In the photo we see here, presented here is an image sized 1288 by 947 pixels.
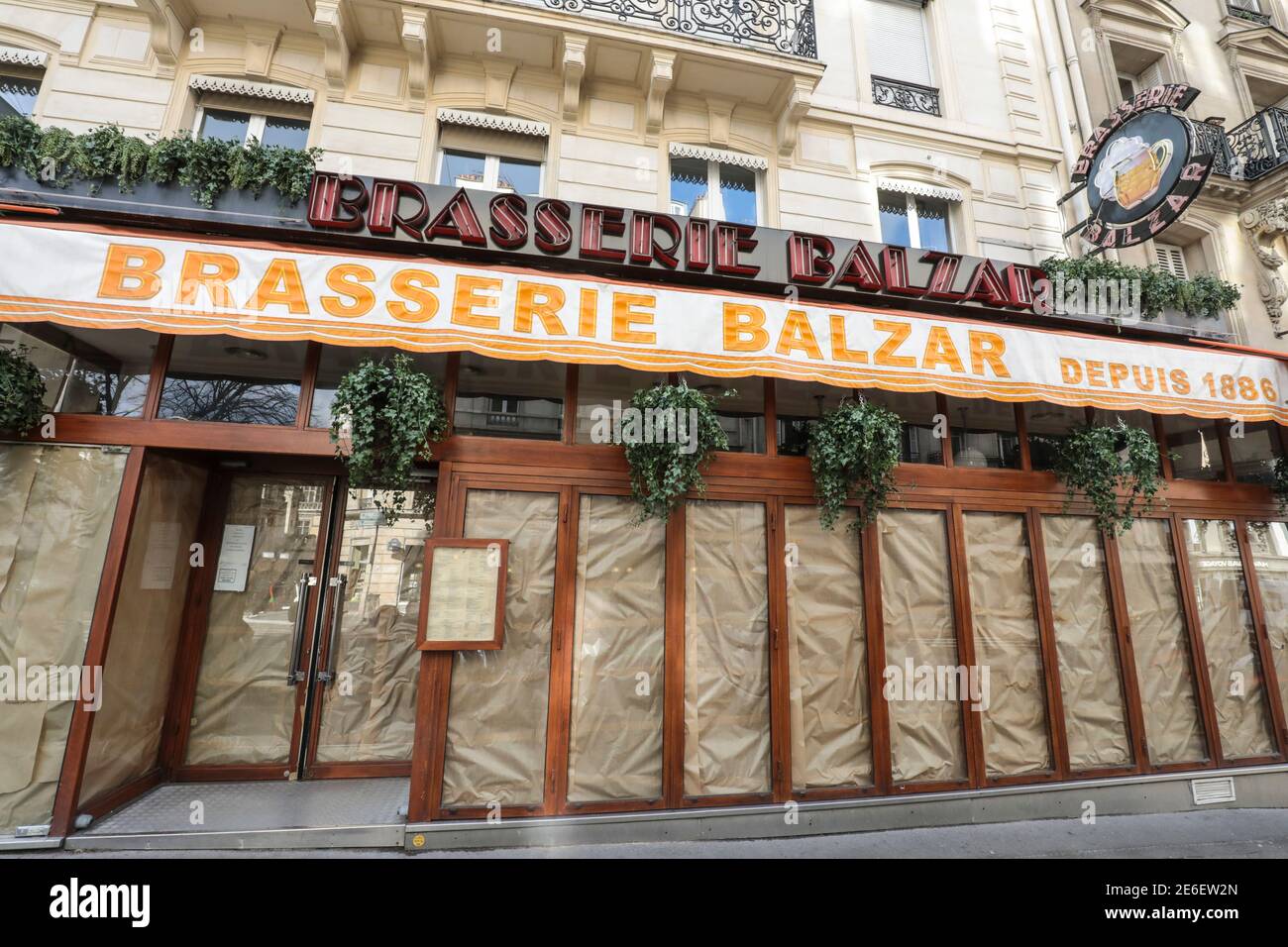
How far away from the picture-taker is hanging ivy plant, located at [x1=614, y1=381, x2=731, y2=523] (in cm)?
479

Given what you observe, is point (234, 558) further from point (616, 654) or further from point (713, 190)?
point (713, 190)

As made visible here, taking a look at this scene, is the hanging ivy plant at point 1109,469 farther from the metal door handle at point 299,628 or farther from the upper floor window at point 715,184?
the metal door handle at point 299,628

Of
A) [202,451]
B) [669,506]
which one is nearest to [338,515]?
[202,451]

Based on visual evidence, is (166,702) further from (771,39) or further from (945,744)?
(771,39)

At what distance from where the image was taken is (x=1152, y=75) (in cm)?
1039

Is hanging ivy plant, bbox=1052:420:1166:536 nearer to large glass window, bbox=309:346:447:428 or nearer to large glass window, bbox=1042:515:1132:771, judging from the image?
large glass window, bbox=1042:515:1132:771

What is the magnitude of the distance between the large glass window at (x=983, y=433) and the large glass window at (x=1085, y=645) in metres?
0.85

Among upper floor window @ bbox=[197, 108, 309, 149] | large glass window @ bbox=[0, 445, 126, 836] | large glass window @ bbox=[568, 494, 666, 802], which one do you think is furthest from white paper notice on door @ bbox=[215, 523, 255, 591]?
upper floor window @ bbox=[197, 108, 309, 149]

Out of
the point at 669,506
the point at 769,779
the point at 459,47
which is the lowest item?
the point at 769,779

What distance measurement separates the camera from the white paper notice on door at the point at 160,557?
4.79m

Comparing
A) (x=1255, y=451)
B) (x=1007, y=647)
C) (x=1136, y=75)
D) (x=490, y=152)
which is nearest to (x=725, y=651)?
(x=1007, y=647)

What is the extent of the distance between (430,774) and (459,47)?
7952 mm

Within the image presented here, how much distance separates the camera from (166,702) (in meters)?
5.14

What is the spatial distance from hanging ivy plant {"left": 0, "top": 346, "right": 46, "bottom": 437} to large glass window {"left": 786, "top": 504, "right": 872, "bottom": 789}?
6.30 m
